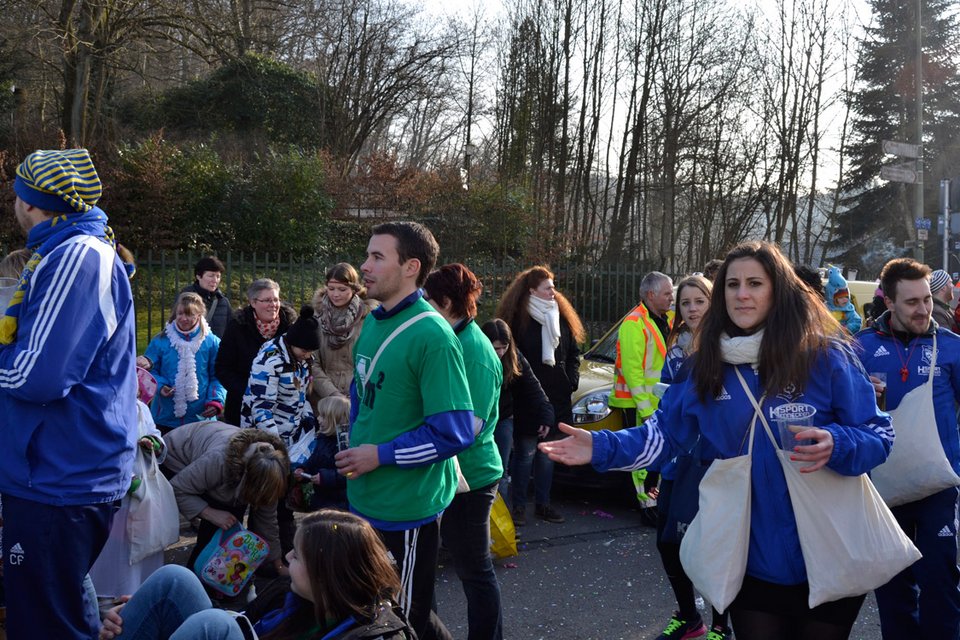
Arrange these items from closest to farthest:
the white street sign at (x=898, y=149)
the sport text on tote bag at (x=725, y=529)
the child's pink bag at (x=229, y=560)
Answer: the sport text on tote bag at (x=725, y=529) → the child's pink bag at (x=229, y=560) → the white street sign at (x=898, y=149)

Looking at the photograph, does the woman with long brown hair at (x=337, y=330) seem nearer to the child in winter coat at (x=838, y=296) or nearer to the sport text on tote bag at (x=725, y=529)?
the sport text on tote bag at (x=725, y=529)

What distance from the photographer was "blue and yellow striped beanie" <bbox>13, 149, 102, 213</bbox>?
303 cm

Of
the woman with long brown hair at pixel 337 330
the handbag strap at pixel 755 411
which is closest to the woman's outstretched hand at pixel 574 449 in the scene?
the handbag strap at pixel 755 411

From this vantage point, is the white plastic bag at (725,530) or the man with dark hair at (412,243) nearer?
the white plastic bag at (725,530)

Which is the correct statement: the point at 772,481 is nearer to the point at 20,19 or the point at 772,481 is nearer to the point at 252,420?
the point at 252,420

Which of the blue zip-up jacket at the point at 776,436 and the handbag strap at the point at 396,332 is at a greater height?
the handbag strap at the point at 396,332

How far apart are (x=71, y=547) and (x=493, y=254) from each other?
46.1ft

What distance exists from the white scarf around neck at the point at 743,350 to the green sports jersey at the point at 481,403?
1.34 m

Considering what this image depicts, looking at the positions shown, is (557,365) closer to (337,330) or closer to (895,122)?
(337,330)

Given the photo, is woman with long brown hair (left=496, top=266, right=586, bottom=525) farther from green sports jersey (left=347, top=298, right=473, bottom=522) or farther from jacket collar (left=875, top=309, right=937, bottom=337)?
green sports jersey (left=347, top=298, right=473, bottom=522)

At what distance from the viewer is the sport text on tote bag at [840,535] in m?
2.69

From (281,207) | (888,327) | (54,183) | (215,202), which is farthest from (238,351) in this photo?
(215,202)

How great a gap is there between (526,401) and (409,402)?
3384mm

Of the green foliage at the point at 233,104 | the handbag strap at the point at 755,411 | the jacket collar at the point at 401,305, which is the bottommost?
the handbag strap at the point at 755,411
